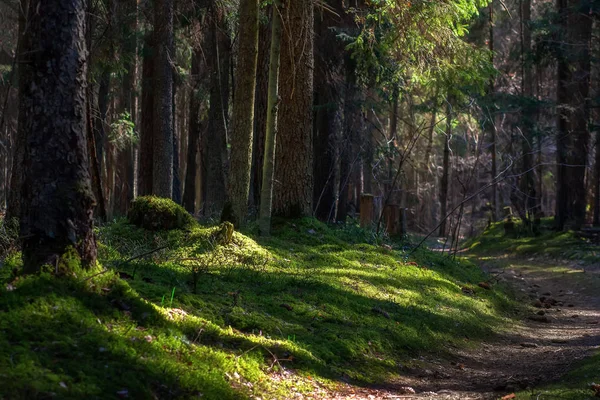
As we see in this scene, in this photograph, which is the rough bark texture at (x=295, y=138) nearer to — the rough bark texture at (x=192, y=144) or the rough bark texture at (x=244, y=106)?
the rough bark texture at (x=244, y=106)

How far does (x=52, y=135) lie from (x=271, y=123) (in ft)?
22.0

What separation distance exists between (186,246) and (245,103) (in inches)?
143

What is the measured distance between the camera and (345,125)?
21.2 m

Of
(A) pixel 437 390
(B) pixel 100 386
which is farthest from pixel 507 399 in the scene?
(B) pixel 100 386

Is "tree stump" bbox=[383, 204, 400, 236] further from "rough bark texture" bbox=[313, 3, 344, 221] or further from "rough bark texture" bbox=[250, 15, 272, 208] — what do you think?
"rough bark texture" bbox=[250, 15, 272, 208]

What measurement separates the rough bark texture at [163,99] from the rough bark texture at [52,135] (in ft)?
37.0

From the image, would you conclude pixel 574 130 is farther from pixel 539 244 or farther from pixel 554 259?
pixel 554 259

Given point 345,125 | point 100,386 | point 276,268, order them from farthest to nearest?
point 345,125 < point 276,268 < point 100,386

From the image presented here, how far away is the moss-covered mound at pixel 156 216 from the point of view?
984cm

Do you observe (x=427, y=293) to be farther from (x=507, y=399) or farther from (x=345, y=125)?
(x=345, y=125)

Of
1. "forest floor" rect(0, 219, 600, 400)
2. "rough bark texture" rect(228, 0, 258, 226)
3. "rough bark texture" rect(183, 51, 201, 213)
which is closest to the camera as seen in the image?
"forest floor" rect(0, 219, 600, 400)

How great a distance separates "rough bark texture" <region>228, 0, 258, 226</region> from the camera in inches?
467

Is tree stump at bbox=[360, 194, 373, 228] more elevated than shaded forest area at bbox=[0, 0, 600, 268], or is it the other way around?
shaded forest area at bbox=[0, 0, 600, 268]

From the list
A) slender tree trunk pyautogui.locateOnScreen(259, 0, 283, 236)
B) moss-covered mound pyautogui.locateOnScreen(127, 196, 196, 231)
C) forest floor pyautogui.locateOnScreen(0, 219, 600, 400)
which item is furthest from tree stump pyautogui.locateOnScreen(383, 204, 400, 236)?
moss-covered mound pyautogui.locateOnScreen(127, 196, 196, 231)
